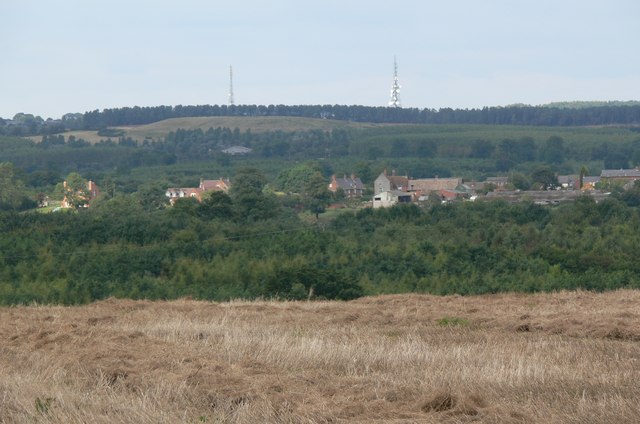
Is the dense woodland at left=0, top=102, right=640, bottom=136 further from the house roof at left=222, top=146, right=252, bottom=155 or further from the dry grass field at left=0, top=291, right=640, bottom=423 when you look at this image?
the dry grass field at left=0, top=291, right=640, bottom=423

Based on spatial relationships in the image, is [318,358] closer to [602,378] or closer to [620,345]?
[602,378]

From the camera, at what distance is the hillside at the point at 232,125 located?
551 ft

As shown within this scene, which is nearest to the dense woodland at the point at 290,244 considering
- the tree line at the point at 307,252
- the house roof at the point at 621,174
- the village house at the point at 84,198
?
the tree line at the point at 307,252

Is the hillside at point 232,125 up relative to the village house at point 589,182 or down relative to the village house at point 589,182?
up

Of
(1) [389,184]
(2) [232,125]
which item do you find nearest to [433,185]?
(1) [389,184]

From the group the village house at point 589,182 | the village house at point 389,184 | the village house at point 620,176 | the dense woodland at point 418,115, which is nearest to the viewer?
the village house at point 589,182

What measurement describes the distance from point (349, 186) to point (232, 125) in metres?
88.9

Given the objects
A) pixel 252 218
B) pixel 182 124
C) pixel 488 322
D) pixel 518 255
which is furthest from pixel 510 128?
pixel 488 322

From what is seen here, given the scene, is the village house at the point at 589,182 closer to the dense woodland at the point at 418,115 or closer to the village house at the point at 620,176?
the village house at the point at 620,176

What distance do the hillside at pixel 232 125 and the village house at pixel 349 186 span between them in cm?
7176

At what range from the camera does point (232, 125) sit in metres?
179

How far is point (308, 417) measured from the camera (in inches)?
367

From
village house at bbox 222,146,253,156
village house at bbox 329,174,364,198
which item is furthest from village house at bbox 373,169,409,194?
village house at bbox 222,146,253,156

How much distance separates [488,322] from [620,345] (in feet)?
12.5
